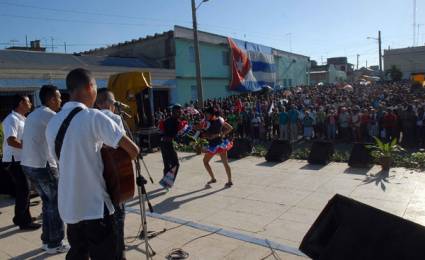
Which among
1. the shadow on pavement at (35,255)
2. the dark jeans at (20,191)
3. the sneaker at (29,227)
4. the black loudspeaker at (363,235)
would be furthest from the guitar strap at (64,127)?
the sneaker at (29,227)

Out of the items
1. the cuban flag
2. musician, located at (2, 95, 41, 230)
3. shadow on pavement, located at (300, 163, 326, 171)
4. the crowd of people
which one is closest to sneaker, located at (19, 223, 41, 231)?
musician, located at (2, 95, 41, 230)

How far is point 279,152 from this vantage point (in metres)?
10.2

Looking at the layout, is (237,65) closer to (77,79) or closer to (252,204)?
(252,204)

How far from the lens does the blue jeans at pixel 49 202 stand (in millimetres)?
4527

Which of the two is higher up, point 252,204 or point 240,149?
point 240,149

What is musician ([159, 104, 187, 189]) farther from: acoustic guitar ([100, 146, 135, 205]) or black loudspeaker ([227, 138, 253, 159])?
acoustic guitar ([100, 146, 135, 205])

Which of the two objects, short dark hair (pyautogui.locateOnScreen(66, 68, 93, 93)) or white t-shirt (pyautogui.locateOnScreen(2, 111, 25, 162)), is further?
white t-shirt (pyautogui.locateOnScreen(2, 111, 25, 162))

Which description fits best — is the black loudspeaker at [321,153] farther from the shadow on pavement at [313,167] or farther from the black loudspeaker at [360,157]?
the black loudspeaker at [360,157]

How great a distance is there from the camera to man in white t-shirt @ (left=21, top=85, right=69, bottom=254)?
449cm

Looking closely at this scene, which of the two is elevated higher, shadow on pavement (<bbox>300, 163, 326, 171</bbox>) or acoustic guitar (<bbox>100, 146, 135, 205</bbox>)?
acoustic guitar (<bbox>100, 146, 135, 205</bbox>)

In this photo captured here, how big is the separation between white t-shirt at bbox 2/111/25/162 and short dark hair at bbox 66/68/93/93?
9.49 ft

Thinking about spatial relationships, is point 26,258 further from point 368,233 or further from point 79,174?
point 368,233

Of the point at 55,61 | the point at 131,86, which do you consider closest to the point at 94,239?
the point at 131,86

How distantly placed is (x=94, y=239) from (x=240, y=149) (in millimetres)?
8374
